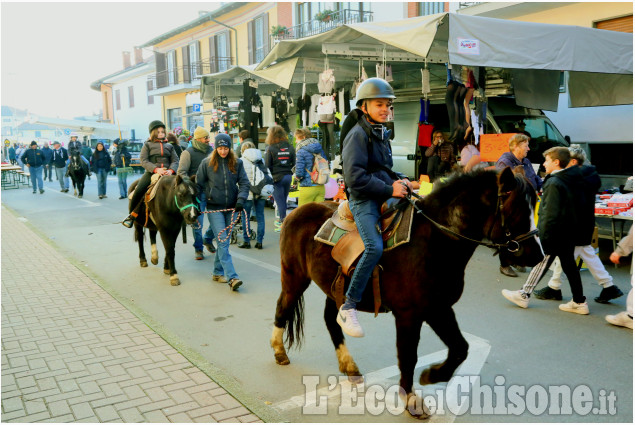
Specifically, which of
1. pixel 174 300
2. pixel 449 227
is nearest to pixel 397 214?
pixel 449 227

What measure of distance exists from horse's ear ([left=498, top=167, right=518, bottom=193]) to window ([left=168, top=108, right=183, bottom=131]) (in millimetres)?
35881

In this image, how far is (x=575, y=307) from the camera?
581cm

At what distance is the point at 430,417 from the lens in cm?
366

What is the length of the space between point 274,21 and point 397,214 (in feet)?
86.2

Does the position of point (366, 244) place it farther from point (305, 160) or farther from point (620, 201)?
point (305, 160)

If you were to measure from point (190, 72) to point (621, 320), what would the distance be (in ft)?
110

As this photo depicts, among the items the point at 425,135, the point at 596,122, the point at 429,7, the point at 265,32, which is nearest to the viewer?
the point at 425,135

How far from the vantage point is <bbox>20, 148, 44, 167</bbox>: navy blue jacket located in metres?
19.7

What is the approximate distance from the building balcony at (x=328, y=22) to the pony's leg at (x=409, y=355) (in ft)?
62.8

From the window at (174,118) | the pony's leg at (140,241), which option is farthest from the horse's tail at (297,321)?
the window at (174,118)

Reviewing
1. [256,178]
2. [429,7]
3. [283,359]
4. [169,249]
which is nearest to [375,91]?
[283,359]

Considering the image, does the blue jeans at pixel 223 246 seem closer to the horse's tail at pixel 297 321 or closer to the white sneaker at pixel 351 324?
the horse's tail at pixel 297 321

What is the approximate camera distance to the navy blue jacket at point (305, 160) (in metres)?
9.56

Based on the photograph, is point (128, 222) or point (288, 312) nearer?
point (288, 312)
